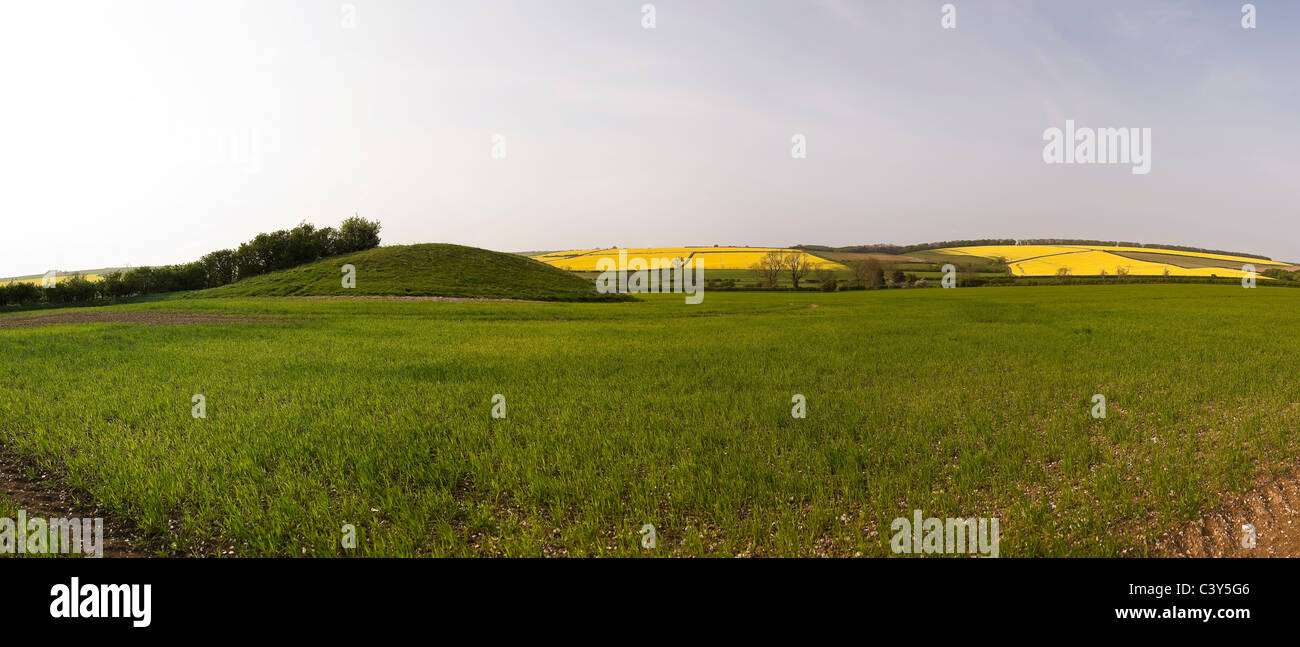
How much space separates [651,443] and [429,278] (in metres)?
60.6

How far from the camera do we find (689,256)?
12750 cm

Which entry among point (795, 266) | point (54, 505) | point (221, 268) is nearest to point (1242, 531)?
point (54, 505)

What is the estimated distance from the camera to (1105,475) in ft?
21.2

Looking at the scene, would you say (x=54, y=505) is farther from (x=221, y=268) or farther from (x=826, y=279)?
(x=221, y=268)

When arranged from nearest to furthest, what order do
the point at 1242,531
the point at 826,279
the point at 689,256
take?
the point at 1242,531 → the point at 826,279 → the point at 689,256

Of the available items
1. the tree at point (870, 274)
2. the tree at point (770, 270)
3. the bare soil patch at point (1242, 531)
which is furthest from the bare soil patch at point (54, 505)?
the tree at point (870, 274)

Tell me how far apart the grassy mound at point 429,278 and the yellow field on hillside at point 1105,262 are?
80.4 meters

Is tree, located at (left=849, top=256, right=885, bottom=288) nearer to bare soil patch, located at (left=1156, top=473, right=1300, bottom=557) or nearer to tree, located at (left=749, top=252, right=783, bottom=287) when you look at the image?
tree, located at (left=749, top=252, right=783, bottom=287)

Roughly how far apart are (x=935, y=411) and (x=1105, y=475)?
10.4 feet

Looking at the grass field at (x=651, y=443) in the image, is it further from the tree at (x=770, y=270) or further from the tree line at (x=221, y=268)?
the tree at (x=770, y=270)

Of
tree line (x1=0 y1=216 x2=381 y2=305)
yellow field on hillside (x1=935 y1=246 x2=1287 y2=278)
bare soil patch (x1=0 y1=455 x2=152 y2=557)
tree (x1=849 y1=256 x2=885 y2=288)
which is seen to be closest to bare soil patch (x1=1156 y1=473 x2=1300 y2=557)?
bare soil patch (x1=0 y1=455 x2=152 y2=557)

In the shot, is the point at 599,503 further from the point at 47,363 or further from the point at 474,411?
the point at 47,363

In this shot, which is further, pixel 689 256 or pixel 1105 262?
pixel 689 256

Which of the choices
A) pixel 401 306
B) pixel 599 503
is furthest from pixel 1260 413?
pixel 401 306
